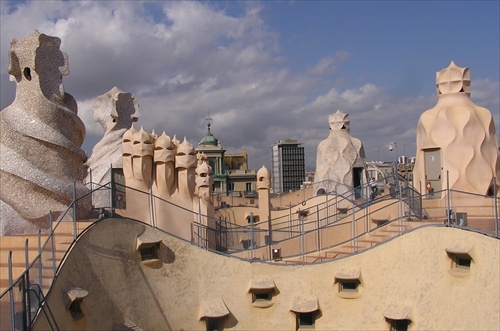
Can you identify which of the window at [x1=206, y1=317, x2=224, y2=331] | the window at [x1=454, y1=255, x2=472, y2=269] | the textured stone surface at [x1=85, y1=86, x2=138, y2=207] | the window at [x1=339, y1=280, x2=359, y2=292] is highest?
the textured stone surface at [x1=85, y1=86, x2=138, y2=207]

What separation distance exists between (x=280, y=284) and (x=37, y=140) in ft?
17.4

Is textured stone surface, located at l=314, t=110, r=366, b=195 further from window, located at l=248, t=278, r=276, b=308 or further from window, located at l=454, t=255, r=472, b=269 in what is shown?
window, located at l=454, t=255, r=472, b=269

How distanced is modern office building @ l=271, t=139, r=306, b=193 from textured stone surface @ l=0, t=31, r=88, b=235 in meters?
27.0

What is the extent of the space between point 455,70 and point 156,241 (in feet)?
31.8

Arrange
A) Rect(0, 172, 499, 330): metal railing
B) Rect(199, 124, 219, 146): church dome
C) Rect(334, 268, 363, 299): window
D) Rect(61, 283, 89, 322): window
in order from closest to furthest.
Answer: Rect(0, 172, 499, 330): metal railing
Rect(61, 283, 89, 322): window
Rect(334, 268, 363, 299): window
Rect(199, 124, 219, 146): church dome

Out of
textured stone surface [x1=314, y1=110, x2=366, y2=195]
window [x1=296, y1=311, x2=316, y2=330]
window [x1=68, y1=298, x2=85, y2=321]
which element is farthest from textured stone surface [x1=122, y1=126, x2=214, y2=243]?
textured stone surface [x1=314, y1=110, x2=366, y2=195]

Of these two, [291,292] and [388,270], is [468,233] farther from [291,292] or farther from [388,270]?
[291,292]

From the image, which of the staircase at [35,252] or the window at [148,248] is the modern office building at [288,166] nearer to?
the window at [148,248]

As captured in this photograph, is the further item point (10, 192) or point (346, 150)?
point (346, 150)

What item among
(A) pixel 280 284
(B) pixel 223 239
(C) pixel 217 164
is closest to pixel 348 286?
(A) pixel 280 284

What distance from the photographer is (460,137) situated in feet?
44.5

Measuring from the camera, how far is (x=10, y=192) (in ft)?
30.2

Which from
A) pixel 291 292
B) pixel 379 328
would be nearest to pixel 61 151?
pixel 291 292

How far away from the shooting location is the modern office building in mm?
36969
